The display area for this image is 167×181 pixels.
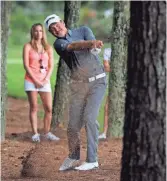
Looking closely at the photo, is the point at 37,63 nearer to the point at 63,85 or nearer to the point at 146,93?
the point at 63,85

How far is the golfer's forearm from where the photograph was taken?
8180mm

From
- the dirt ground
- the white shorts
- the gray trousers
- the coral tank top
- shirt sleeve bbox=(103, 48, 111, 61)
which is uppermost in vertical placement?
shirt sleeve bbox=(103, 48, 111, 61)

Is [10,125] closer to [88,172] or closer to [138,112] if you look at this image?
[88,172]

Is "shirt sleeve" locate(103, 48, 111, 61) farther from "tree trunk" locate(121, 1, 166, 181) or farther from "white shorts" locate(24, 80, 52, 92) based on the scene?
"tree trunk" locate(121, 1, 166, 181)

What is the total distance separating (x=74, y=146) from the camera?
8844 millimetres

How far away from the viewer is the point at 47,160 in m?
9.57

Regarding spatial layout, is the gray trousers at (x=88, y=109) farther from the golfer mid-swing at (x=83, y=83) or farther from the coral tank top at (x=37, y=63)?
the coral tank top at (x=37, y=63)

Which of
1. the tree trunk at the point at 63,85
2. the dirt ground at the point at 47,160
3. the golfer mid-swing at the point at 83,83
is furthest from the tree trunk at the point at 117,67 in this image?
the golfer mid-swing at the point at 83,83

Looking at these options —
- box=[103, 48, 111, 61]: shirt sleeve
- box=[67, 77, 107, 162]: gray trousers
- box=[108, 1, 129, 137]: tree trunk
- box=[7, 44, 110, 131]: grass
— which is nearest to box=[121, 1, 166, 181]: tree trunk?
box=[67, 77, 107, 162]: gray trousers

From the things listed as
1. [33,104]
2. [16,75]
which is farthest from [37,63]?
[16,75]

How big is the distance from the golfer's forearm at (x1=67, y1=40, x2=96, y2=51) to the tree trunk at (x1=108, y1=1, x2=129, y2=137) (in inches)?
148

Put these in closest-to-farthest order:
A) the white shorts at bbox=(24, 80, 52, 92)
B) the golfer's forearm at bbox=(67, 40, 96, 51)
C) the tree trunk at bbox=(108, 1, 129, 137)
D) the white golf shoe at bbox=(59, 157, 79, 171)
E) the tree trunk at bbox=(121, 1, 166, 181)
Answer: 1. the tree trunk at bbox=(121, 1, 166, 181)
2. the golfer's forearm at bbox=(67, 40, 96, 51)
3. the white golf shoe at bbox=(59, 157, 79, 171)
4. the white shorts at bbox=(24, 80, 52, 92)
5. the tree trunk at bbox=(108, 1, 129, 137)

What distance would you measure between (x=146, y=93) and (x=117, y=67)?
6.52 metres

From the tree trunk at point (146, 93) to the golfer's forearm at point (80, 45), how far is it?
241cm
